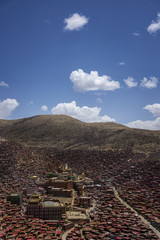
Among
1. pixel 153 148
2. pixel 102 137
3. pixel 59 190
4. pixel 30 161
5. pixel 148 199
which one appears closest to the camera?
pixel 148 199

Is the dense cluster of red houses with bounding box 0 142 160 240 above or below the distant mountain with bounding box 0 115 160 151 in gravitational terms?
below

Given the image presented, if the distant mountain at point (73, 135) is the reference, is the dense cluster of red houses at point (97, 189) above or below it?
below

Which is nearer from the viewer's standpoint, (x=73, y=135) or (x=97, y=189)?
(x=97, y=189)

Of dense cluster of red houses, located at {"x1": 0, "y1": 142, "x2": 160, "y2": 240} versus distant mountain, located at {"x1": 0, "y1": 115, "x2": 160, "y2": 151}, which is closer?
dense cluster of red houses, located at {"x1": 0, "y1": 142, "x2": 160, "y2": 240}

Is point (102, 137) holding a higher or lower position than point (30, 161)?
higher

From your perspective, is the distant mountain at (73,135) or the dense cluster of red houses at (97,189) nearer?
the dense cluster of red houses at (97,189)

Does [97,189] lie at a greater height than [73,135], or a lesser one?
lesser

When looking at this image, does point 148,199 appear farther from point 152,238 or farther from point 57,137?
point 57,137

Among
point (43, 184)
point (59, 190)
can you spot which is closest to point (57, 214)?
point (59, 190)
